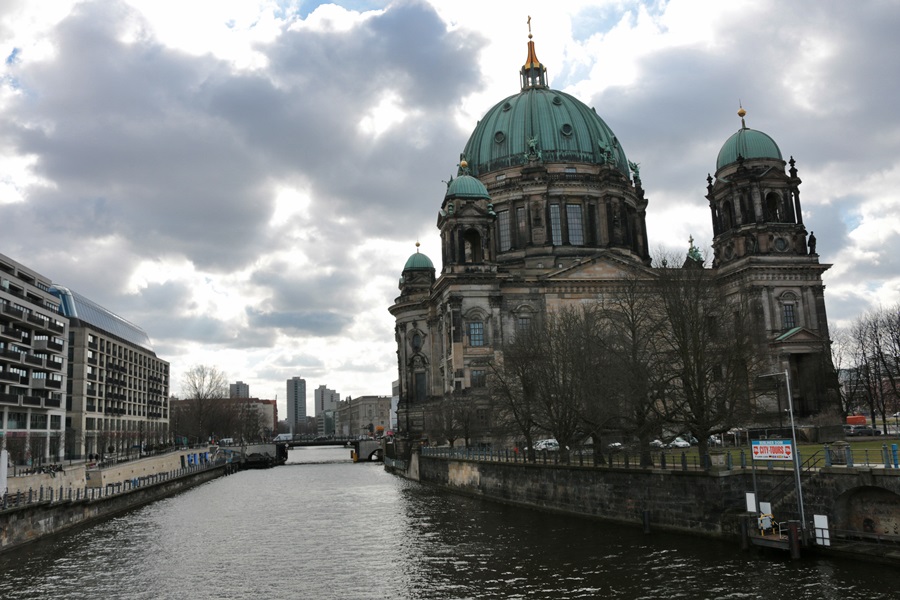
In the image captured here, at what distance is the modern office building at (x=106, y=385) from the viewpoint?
4227 inches

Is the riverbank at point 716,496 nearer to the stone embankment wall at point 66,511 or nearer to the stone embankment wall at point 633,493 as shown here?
the stone embankment wall at point 633,493

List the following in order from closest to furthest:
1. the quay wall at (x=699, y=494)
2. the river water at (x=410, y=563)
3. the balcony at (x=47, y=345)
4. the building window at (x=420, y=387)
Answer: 1. the river water at (x=410, y=563)
2. the quay wall at (x=699, y=494)
3. the balcony at (x=47, y=345)
4. the building window at (x=420, y=387)

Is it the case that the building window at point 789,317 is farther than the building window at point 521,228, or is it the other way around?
the building window at point 521,228

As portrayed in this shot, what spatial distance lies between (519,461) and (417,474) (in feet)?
99.7

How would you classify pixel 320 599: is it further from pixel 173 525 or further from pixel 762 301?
pixel 762 301

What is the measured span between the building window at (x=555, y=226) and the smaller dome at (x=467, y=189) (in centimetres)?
947

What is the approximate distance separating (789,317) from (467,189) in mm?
37183

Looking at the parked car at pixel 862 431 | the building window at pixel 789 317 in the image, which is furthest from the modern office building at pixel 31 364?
the parked car at pixel 862 431

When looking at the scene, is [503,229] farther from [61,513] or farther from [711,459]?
[711,459]

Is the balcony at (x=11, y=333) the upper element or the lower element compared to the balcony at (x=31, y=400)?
upper

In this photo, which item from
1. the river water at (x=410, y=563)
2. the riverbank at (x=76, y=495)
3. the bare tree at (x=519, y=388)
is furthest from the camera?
the bare tree at (x=519, y=388)

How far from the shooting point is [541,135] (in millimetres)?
100875

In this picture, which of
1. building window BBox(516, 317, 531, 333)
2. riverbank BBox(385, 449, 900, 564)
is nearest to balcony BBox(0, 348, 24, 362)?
building window BBox(516, 317, 531, 333)

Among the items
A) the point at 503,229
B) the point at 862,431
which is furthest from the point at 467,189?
the point at 862,431
